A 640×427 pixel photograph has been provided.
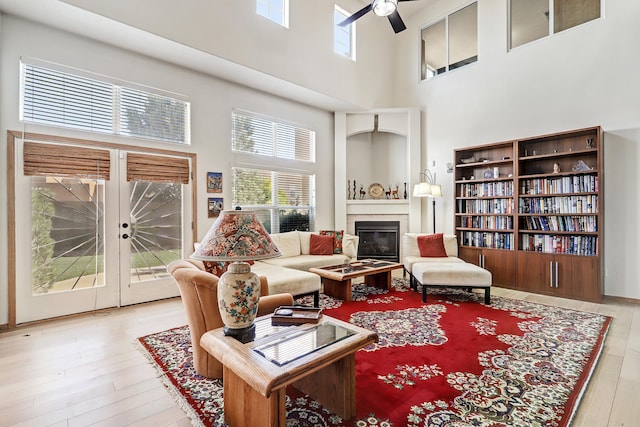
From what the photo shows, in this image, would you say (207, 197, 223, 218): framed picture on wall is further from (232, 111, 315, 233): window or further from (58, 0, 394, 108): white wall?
(58, 0, 394, 108): white wall

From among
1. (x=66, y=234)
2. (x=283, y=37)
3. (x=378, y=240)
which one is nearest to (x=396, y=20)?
(x=283, y=37)

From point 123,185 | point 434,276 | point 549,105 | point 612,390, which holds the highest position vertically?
point 549,105

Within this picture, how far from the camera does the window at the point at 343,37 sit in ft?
19.9

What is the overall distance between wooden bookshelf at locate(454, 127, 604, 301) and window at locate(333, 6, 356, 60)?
2933 millimetres

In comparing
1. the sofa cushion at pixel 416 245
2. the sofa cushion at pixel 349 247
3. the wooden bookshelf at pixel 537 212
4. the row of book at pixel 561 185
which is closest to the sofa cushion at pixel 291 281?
the sofa cushion at pixel 349 247

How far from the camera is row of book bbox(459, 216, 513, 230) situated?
16.7 feet

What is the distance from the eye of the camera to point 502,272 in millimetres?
5066

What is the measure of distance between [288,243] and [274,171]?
4.64 feet

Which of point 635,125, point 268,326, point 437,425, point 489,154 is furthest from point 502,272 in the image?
point 268,326

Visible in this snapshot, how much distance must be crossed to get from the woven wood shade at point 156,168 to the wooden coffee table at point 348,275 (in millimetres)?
2356

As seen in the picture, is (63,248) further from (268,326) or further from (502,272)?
(502,272)

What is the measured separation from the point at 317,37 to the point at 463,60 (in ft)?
9.36

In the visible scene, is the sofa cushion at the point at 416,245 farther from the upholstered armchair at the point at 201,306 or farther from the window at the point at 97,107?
the window at the point at 97,107

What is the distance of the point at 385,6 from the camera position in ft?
12.4
